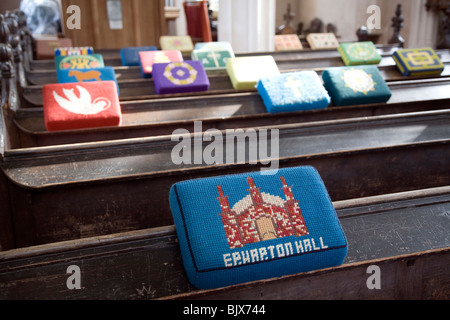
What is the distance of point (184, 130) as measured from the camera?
9.04ft

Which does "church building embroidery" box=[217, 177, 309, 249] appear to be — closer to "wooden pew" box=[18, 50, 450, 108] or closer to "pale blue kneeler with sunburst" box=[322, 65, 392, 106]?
"pale blue kneeler with sunburst" box=[322, 65, 392, 106]

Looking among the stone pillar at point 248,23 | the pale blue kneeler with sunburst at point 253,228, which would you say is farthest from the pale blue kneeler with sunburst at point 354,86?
the stone pillar at point 248,23

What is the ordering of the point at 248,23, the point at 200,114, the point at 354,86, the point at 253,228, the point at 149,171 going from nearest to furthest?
the point at 253,228 < the point at 149,171 < the point at 200,114 < the point at 354,86 < the point at 248,23

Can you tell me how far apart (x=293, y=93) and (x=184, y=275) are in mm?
2036

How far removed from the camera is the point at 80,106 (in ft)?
Result: 8.45

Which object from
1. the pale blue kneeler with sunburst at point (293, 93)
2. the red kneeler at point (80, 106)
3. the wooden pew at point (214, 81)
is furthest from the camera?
the wooden pew at point (214, 81)

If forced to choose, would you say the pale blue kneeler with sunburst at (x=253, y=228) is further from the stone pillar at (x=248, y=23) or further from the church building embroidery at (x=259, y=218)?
the stone pillar at (x=248, y=23)

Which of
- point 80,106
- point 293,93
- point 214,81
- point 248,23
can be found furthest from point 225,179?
point 248,23

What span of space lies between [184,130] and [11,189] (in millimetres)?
1247

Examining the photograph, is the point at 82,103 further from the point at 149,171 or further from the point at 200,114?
the point at 149,171

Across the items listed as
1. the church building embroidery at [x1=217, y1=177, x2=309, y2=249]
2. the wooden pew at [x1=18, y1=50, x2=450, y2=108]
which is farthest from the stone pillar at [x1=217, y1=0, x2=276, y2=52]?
the church building embroidery at [x1=217, y1=177, x2=309, y2=249]

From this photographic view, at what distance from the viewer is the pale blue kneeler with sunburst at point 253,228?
1005 millimetres

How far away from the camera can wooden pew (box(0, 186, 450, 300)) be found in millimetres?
1010
